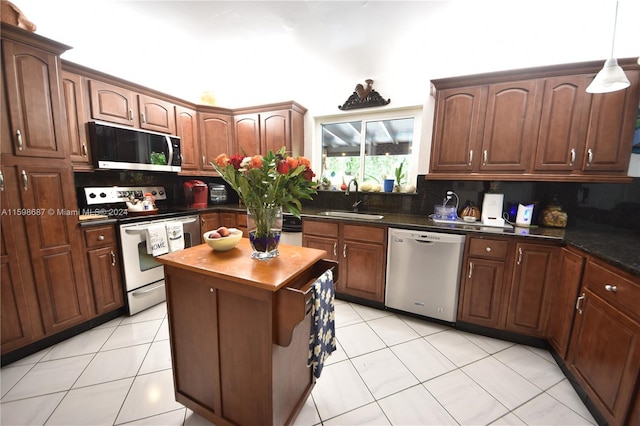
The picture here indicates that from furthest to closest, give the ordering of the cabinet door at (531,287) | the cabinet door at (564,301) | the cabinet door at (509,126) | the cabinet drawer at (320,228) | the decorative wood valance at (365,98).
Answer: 1. the decorative wood valance at (365,98)
2. the cabinet drawer at (320,228)
3. the cabinet door at (509,126)
4. the cabinet door at (531,287)
5. the cabinet door at (564,301)

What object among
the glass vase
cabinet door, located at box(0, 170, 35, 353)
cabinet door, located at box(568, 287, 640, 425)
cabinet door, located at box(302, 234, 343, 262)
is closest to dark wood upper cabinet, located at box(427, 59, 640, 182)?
cabinet door, located at box(568, 287, 640, 425)

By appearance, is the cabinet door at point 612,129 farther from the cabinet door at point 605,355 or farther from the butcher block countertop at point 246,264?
the butcher block countertop at point 246,264

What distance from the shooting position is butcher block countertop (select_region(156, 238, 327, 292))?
91 centimetres

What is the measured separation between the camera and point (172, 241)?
2348 millimetres

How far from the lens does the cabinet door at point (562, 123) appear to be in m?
1.77

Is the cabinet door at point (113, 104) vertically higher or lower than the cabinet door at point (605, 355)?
higher

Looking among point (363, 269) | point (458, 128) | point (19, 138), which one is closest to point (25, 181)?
point (19, 138)

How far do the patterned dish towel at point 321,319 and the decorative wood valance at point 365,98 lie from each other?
228 centimetres

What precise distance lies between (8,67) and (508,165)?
12.0ft

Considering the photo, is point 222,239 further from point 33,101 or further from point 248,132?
point 248,132

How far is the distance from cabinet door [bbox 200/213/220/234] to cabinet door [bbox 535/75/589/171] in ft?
10.9

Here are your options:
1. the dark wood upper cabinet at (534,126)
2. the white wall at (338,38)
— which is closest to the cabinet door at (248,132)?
the white wall at (338,38)

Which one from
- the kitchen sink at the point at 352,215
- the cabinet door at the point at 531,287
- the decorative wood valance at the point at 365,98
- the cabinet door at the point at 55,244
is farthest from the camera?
the decorative wood valance at the point at 365,98

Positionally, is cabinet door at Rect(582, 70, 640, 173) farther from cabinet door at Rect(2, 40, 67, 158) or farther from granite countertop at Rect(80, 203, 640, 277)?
cabinet door at Rect(2, 40, 67, 158)
